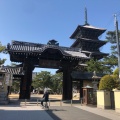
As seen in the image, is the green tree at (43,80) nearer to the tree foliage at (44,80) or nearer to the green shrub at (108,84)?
the tree foliage at (44,80)

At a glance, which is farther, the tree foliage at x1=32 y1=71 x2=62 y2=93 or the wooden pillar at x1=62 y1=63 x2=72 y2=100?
the tree foliage at x1=32 y1=71 x2=62 y2=93

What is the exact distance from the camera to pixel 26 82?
22406 millimetres

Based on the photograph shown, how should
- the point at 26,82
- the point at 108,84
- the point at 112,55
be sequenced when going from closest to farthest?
the point at 108,84, the point at 26,82, the point at 112,55

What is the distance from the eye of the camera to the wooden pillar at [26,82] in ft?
72.7

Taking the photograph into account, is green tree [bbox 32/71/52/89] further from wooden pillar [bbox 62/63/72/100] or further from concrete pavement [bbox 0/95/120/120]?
concrete pavement [bbox 0/95/120/120]

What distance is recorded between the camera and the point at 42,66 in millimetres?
23641

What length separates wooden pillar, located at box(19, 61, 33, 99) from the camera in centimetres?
2216

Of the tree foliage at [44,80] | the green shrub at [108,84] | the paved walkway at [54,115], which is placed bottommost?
the paved walkway at [54,115]

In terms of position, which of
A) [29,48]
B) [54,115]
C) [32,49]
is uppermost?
[29,48]

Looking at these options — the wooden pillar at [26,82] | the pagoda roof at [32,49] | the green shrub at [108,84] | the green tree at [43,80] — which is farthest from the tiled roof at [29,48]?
the green tree at [43,80]

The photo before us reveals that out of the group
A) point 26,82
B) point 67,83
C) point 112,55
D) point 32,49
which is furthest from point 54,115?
point 112,55

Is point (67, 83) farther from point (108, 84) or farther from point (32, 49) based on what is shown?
point (108, 84)

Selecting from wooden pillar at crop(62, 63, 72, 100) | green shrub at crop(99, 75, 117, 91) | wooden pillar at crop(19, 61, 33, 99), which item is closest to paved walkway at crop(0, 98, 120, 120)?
green shrub at crop(99, 75, 117, 91)

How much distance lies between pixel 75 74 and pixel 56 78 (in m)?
37.1
